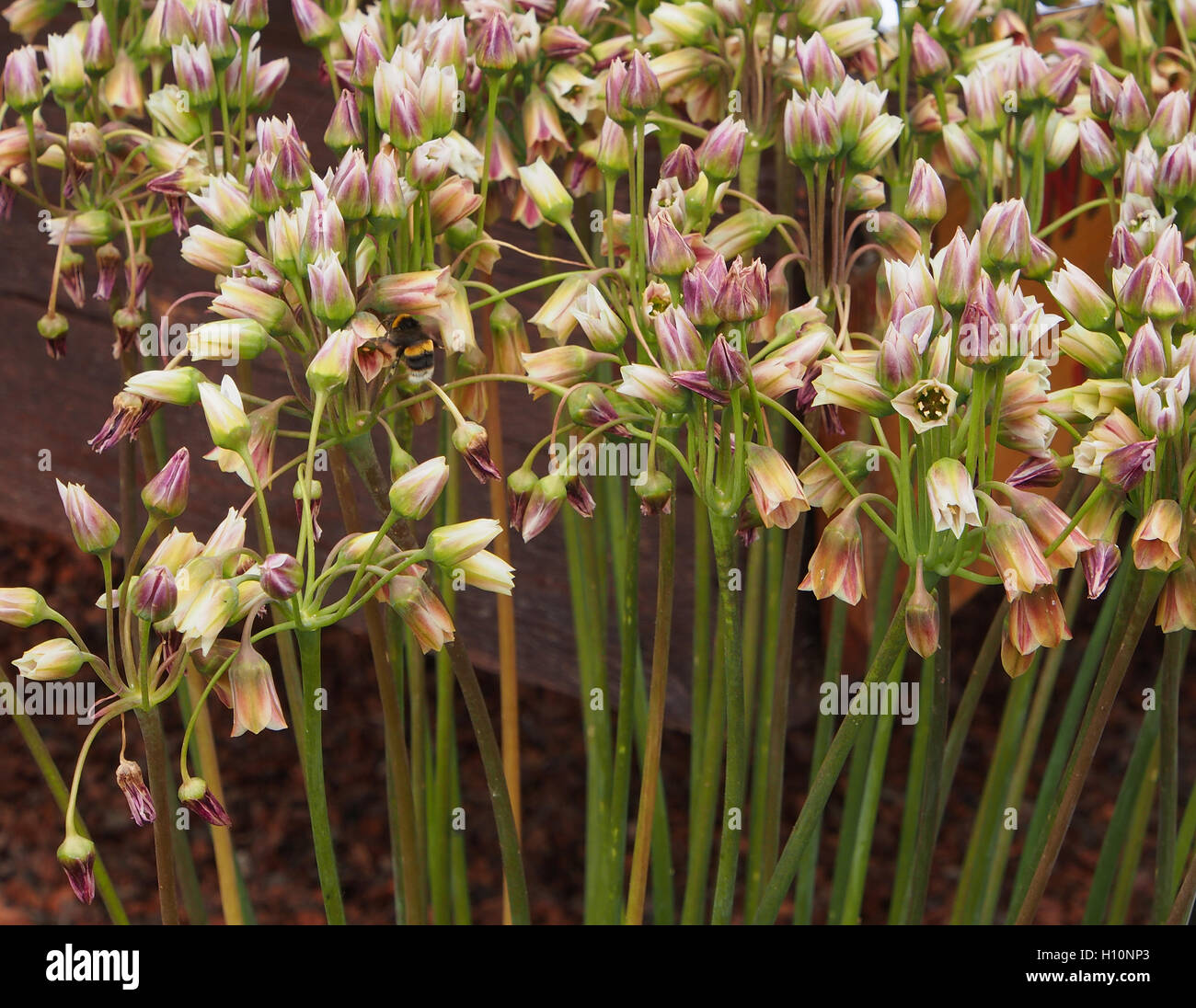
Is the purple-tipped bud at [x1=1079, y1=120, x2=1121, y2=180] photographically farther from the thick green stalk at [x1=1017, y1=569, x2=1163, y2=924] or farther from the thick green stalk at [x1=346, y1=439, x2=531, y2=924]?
the thick green stalk at [x1=346, y1=439, x2=531, y2=924]

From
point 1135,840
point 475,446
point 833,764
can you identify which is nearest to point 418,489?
point 475,446

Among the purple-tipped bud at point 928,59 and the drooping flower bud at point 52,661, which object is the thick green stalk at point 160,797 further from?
the purple-tipped bud at point 928,59

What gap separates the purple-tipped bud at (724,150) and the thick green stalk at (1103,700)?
351 mm

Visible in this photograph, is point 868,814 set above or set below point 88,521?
below

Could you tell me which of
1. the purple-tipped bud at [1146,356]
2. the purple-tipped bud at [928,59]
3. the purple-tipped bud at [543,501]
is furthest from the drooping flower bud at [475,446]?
the purple-tipped bud at [928,59]

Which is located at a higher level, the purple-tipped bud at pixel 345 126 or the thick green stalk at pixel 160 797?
the purple-tipped bud at pixel 345 126

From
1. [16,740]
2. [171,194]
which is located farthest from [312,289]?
[16,740]

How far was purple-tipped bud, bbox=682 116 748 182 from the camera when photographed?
2.53 feet

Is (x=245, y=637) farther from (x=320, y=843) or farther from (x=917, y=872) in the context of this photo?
(x=917, y=872)

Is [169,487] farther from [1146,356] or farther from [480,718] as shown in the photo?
[1146,356]

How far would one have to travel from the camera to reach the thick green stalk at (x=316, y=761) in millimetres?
662

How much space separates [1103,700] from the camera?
734 mm

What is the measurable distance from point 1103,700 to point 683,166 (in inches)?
16.6

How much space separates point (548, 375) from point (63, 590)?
1.87 metres
